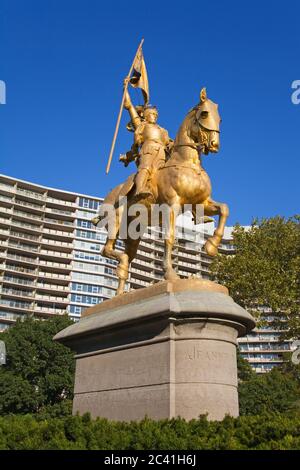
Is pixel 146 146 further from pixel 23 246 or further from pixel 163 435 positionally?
pixel 23 246

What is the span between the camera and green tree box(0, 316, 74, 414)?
130ft

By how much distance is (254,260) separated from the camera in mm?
28422

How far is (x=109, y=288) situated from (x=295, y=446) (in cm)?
8572

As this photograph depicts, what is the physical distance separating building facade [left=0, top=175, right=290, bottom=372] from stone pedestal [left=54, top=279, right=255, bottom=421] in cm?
7049

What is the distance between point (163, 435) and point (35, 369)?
3770 cm

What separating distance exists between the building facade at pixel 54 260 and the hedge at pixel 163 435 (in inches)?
2886

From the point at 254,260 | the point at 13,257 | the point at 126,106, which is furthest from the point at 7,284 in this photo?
the point at 126,106

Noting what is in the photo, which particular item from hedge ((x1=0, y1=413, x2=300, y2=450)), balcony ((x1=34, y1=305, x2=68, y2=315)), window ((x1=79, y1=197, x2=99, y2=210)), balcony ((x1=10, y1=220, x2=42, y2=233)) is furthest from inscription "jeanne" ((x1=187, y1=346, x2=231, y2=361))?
window ((x1=79, y1=197, x2=99, y2=210))

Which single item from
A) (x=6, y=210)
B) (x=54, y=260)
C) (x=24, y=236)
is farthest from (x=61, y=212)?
(x=6, y=210)

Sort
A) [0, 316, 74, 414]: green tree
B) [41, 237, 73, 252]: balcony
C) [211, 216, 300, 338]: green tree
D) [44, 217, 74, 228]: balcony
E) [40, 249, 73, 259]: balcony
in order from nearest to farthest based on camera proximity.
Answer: [211, 216, 300, 338]: green tree < [0, 316, 74, 414]: green tree < [40, 249, 73, 259]: balcony < [41, 237, 73, 252]: balcony < [44, 217, 74, 228]: balcony

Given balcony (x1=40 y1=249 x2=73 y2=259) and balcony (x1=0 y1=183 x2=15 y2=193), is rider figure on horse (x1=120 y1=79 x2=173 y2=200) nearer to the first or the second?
balcony (x1=0 y1=183 x2=15 y2=193)

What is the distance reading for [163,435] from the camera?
228 inches

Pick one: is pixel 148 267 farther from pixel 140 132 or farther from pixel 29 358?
pixel 140 132

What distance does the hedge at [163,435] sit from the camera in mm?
5605
